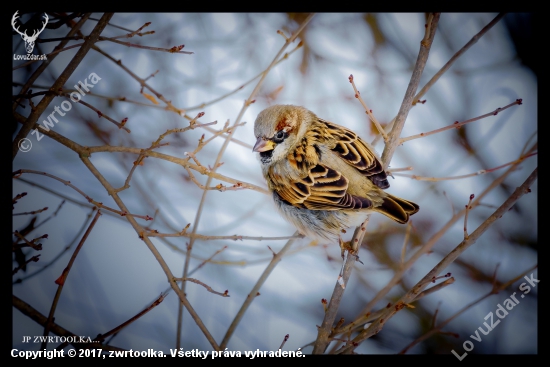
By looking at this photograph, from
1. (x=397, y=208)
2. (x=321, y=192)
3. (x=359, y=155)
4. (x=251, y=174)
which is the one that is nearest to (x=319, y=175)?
(x=321, y=192)

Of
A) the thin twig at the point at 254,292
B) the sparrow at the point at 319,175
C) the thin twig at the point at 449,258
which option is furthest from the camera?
the thin twig at the point at 254,292

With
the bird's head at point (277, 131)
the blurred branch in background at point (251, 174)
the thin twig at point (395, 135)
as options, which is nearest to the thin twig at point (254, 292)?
the blurred branch in background at point (251, 174)

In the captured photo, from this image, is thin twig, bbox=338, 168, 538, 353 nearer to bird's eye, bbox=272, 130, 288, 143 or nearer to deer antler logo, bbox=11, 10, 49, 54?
bird's eye, bbox=272, 130, 288, 143

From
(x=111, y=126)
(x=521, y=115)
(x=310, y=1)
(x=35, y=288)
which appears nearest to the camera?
(x=310, y=1)

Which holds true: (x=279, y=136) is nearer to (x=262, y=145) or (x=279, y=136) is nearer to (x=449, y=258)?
(x=262, y=145)

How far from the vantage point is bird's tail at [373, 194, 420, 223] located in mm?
1644

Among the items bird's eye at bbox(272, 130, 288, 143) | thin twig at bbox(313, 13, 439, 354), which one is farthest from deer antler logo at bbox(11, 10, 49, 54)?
thin twig at bbox(313, 13, 439, 354)

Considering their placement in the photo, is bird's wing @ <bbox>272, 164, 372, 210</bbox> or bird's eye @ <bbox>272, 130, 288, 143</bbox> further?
bird's eye @ <bbox>272, 130, 288, 143</bbox>

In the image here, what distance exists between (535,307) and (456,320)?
16.5 inches

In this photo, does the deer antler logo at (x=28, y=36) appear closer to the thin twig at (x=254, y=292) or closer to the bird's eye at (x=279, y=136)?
the bird's eye at (x=279, y=136)

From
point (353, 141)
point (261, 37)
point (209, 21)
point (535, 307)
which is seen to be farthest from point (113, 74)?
point (535, 307)

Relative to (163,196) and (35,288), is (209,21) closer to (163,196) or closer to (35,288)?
(163,196)

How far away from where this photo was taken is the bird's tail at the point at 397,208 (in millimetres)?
1644
